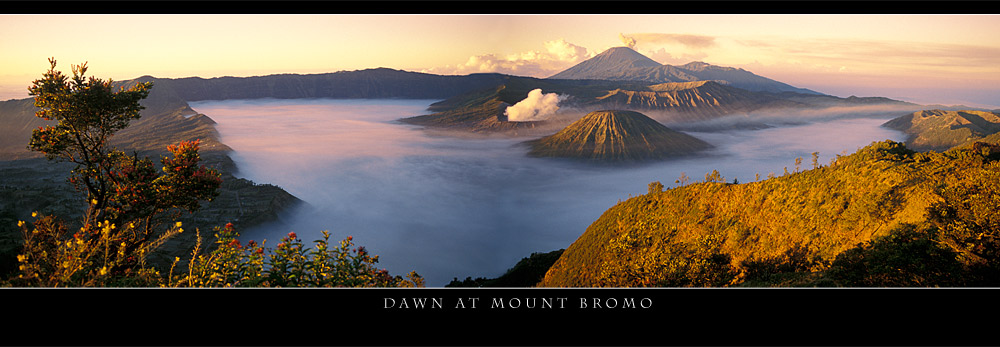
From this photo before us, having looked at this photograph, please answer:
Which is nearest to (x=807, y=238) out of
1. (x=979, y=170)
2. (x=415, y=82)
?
(x=979, y=170)

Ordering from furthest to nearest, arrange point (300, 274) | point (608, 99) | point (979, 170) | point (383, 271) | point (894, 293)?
point (608, 99)
point (383, 271)
point (979, 170)
point (300, 274)
point (894, 293)

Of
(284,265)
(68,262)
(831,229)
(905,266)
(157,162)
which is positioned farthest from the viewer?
(157,162)

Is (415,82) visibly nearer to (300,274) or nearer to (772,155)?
(772,155)

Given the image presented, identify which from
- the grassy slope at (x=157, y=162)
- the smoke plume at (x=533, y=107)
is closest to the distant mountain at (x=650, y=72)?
the smoke plume at (x=533, y=107)

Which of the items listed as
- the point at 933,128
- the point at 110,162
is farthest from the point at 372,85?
the point at 110,162

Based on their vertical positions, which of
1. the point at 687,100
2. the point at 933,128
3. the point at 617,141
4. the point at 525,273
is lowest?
the point at 525,273

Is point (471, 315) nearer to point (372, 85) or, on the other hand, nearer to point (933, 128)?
point (933, 128)

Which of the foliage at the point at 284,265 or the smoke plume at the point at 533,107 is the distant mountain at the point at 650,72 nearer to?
the smoke plume at the point at 533,107

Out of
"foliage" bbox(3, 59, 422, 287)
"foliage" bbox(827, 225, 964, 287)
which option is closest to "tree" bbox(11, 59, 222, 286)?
"foliage" bbox(3, 59, 422, 287)
